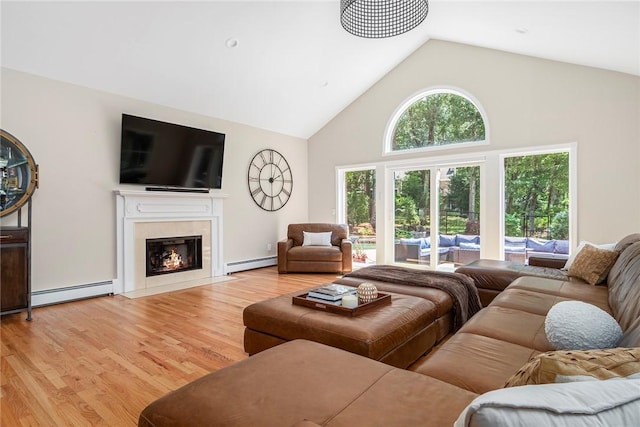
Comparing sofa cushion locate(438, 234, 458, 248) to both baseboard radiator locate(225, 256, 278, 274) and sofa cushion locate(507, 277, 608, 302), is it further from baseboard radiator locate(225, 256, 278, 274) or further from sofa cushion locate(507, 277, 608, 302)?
baseboard radiator locate(225, 256, 278, 274)

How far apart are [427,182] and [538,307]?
382 centimetres

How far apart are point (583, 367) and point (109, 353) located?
9.74 feet

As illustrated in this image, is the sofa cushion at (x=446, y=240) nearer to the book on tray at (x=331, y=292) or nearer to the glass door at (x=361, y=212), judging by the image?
the glass door at (x=361, y=212)

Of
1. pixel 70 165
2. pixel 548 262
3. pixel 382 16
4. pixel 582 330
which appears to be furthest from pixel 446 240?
pixel 70 165

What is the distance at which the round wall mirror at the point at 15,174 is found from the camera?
340 centimetres

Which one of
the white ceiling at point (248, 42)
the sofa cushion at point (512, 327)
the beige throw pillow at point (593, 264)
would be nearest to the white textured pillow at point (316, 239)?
the white ceiling at point (248, 42)

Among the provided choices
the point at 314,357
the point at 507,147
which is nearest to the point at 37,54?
the point at 314,357

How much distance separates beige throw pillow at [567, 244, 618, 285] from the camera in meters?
2.84

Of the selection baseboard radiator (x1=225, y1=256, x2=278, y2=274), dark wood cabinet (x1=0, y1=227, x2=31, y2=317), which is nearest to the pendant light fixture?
dark wood cabinet (x1=0, y1=227, x2=31, y2=317)

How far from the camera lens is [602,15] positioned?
120 inches

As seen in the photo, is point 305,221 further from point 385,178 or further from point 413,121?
point 413,121

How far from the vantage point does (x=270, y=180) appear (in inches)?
259

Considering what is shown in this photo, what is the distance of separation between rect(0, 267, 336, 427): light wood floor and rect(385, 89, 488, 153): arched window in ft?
12.6

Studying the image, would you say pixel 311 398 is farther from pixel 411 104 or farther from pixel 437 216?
pixel 411 104
